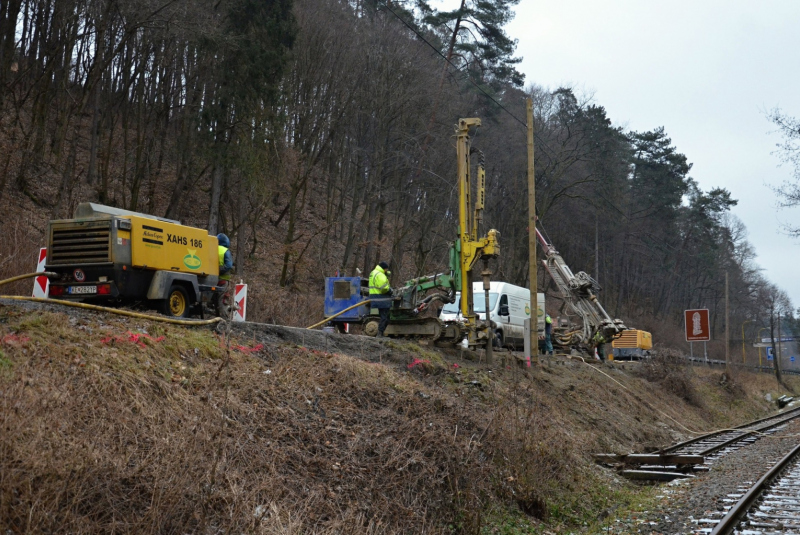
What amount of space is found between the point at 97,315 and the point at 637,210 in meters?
51.4

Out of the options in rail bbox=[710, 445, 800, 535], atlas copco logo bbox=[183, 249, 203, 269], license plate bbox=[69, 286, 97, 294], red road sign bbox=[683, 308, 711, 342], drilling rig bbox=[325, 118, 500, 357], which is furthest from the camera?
red road sign bbox=[683, 308, 711, 342]

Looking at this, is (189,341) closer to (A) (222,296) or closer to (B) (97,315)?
(B) (97,315)

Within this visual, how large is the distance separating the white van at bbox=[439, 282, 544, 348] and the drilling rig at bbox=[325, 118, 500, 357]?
6.72 m

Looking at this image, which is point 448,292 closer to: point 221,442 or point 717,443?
point 717,443

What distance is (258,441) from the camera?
6.83 m

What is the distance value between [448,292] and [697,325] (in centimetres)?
1982

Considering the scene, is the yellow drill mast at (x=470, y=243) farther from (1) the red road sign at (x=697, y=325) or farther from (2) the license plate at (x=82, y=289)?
(1) the red road sign at (x=697, y=325)

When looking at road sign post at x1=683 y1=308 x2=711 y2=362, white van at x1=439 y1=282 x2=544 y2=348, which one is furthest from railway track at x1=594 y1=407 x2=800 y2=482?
road sign post at x1=683 y1=308 x2=711 y2=362

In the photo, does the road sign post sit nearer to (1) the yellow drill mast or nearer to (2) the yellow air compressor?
(1) the yellow drill mast

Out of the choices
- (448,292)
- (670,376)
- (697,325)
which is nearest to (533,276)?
(448,292)

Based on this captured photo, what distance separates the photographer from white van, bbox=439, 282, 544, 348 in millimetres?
24094

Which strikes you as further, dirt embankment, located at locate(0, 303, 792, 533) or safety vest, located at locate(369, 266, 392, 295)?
safety vest, located at locate(369, 266, 392, 295)

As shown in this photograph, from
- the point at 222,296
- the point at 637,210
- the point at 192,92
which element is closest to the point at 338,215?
the point at 192,92

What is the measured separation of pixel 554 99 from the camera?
44406 millimetres
